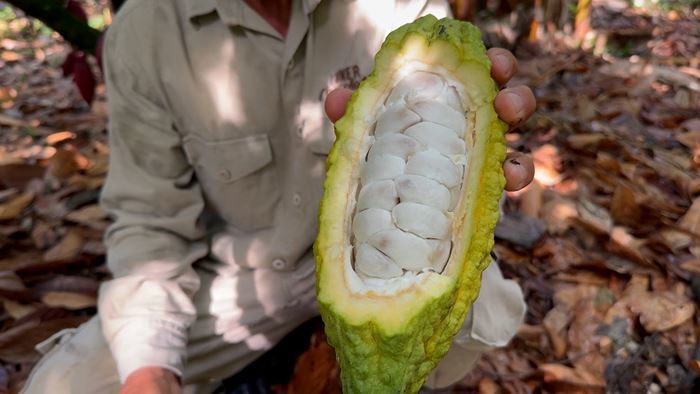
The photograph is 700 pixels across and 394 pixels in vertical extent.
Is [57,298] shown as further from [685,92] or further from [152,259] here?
[685,92]

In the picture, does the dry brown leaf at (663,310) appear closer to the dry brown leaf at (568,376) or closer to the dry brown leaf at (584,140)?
the dry brown leaf at (568,376)

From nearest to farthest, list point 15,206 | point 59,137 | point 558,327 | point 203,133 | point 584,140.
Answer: point 203,133 → point 558,327 → point 15,206 → point 584,140 → point 59,137

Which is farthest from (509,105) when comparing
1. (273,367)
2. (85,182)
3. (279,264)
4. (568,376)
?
(85,182)

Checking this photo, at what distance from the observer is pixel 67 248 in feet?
6.81

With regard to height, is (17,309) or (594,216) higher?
(17,309)

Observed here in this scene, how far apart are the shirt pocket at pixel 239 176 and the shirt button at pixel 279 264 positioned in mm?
99

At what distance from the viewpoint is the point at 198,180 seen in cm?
157

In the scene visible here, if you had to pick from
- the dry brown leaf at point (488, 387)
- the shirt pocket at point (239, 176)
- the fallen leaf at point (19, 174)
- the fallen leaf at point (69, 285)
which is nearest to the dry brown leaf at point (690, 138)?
the dry brown leaf at point (488, 387)

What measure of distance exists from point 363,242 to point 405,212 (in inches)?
2.9

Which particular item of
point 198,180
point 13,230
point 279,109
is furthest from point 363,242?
point 13,230

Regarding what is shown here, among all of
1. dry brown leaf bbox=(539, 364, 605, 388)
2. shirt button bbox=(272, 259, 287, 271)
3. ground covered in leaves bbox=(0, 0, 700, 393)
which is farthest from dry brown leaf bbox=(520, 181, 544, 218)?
shirt button bbox=(272, 259, 287, 271)

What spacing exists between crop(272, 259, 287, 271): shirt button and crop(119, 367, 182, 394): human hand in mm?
365

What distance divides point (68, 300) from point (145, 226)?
0.61 meters

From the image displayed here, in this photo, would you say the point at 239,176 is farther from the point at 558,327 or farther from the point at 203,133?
the point at 558,327
